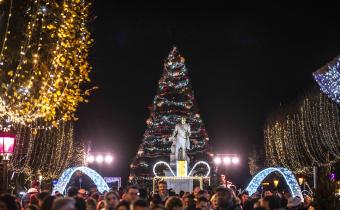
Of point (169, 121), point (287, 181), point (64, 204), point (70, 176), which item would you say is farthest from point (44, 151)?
point (64, 204)

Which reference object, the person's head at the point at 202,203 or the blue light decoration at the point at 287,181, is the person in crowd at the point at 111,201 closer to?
the person's head at the point at 202,203

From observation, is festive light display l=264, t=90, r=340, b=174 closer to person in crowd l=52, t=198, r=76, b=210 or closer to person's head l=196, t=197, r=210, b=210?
person's head l=196, t=197, r=210, b=210

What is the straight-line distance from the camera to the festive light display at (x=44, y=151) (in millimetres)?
49022

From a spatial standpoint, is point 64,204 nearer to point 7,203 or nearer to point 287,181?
point 7,203

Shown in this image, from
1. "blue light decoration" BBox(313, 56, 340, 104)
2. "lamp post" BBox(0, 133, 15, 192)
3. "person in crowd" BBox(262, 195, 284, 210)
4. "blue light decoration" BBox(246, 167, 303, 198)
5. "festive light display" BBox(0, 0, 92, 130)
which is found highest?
"blue light decoration" BBox(313, 56, 340, 104)

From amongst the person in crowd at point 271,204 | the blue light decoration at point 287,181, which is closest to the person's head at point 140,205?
the person in crowd at point 271,204

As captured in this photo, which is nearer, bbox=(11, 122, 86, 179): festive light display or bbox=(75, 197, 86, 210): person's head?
bbox=(75, 197, 86, 210): person's head

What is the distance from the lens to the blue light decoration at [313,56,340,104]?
32.8 meters

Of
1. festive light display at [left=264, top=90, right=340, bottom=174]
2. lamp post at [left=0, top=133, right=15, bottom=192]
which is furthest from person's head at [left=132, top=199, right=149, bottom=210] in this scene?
festive light display at [left=264, top=90, right=340, bottom=174]

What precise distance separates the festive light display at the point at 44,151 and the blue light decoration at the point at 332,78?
68.6ft

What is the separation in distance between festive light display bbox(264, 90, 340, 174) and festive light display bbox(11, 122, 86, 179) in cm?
1991

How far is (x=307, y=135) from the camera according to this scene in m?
48.1

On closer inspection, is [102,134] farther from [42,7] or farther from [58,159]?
[42,7]

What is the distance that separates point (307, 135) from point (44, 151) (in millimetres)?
23101
